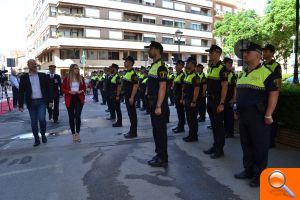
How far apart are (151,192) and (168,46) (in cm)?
5575

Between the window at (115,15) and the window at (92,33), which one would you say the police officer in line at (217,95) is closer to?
the window at (92,33)

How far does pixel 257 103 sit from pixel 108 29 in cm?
4931

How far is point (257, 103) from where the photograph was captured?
515cm

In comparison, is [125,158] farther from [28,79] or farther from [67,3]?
[67,3]

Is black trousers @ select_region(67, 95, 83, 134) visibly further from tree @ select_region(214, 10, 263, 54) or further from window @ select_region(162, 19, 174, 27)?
window @ select_region(162, 19, 174, 27)

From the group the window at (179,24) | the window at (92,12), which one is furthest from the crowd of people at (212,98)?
the window at (179,24)

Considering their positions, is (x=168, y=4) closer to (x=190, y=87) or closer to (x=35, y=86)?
(x=190, y=87)

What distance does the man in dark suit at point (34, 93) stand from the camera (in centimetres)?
854

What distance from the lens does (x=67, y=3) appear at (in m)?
48.8

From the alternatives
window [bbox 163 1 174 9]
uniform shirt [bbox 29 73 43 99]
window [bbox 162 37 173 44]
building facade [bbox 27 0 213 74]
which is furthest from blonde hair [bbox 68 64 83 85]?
window [bbox 163 1 174 9]

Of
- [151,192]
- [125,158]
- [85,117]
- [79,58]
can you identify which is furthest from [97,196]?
[79,58]

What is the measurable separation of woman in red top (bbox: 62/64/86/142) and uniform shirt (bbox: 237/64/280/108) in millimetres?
4615

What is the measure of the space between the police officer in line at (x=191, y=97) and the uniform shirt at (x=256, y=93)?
9.85 feet

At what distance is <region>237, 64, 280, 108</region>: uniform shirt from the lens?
5.05 m
